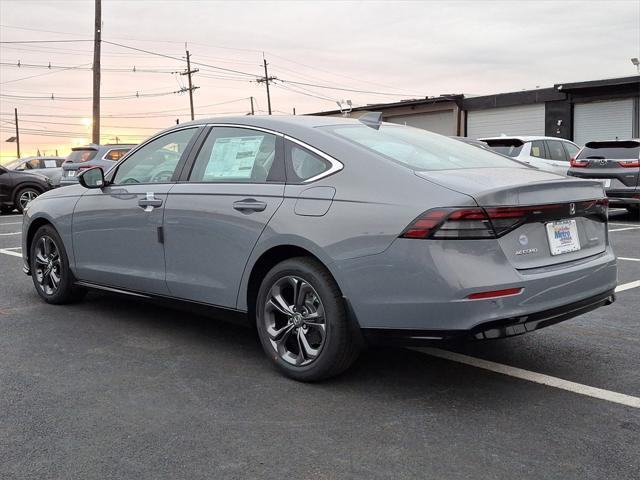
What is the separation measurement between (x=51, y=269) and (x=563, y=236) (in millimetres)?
4389

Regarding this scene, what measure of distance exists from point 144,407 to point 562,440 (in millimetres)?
2069

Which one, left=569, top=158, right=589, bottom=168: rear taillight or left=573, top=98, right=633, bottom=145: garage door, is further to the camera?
left=573, top=98, right=633, bottom=145: garage door

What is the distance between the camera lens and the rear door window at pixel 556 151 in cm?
1562

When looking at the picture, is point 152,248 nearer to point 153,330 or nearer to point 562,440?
point 153,330

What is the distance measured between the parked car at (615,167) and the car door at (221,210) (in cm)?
1025

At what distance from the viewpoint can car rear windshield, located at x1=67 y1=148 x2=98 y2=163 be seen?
17377mm

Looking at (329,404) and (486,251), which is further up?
(486,251)

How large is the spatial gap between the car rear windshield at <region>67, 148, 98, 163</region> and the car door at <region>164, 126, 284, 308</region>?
13650mm

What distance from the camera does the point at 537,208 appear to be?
3.53m

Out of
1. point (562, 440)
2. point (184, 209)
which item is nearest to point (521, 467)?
point (562, 440)

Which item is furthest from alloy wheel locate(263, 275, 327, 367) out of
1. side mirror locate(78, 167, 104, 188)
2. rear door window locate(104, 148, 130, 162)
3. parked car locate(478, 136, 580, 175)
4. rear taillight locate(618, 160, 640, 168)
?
rear door window locate(104, 148, 130, 162)

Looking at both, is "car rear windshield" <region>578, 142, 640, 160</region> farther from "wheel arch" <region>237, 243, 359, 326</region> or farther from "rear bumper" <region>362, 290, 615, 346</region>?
"wheel arch" <region>237, 243, 359, 326</region>

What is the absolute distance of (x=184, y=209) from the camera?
456cm

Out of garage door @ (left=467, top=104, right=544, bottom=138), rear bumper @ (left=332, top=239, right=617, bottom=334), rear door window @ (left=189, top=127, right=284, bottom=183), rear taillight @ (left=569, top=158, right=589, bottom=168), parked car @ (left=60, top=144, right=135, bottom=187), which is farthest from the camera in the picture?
garage door @ (left=467, top=104, right=544, bottom=138)
